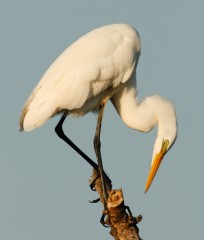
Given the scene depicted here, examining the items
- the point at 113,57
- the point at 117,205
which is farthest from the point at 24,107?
the point at 117,205

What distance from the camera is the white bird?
11.3 metres

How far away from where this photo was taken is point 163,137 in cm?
1185

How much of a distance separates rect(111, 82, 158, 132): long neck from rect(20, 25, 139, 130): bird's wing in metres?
0.39

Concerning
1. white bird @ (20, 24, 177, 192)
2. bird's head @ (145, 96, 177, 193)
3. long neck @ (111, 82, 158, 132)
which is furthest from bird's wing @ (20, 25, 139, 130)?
bird's head @ (145, 96, 177, 193)

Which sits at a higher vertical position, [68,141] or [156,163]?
[68,141]

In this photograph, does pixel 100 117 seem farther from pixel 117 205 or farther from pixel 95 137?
pixel 117 205

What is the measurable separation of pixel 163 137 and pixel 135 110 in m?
0.74

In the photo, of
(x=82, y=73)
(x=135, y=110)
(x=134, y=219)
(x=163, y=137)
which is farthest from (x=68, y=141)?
(x=134, y=219)

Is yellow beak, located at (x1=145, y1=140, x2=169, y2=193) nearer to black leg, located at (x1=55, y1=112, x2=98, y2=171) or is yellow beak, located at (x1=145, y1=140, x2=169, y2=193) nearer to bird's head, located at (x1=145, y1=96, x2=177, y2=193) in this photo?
bird's head, located at (x1=145, y1=96, x2=177, y2=193)

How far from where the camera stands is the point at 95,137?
12.2m

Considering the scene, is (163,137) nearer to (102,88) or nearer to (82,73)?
(102,88)

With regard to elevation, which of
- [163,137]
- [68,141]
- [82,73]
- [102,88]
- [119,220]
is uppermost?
[82,73]

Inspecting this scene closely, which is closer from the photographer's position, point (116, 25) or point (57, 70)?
point (57, 70)

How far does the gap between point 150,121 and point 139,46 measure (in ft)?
4.12
